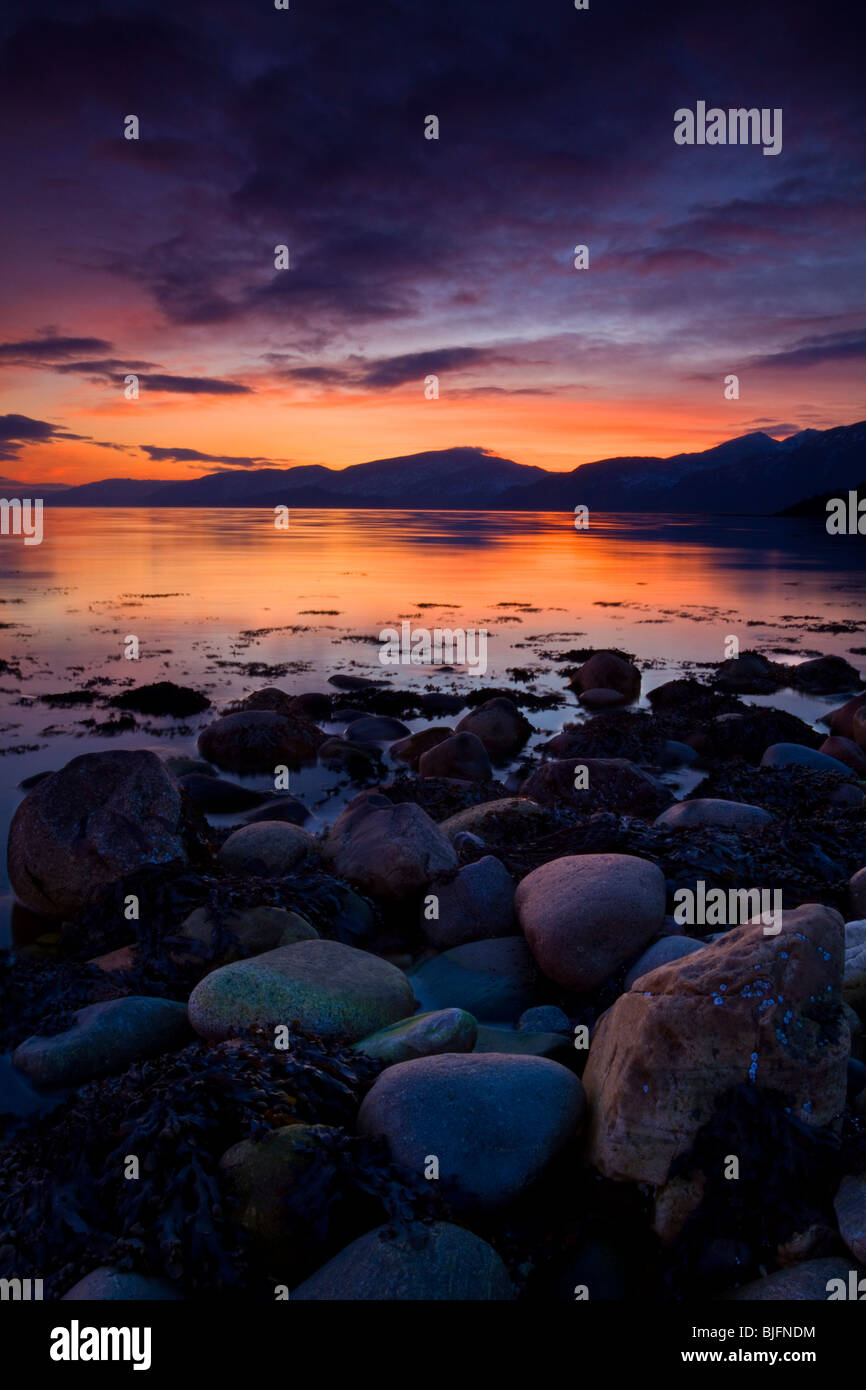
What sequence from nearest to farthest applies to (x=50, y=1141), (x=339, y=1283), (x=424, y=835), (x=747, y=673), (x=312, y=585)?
1. (x=339, y=1283)
2. (x=50, y=1141)
3. (x=424, y=835)
4. (x=747, y=673)
5. (x=312, y=585)

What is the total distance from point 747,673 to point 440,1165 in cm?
2329

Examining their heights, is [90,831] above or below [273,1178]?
above

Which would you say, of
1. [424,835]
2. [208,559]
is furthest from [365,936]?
[208,559]

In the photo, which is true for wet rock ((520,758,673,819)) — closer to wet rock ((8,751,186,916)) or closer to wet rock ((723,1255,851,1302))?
wet rock ((8,751,186,916))

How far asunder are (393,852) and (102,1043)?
11.8 ft

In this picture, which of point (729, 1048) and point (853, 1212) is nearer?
point (853, 1212)

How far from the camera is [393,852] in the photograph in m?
9.45

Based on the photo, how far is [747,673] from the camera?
25.8 m

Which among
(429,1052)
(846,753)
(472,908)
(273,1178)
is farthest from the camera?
(846,753)

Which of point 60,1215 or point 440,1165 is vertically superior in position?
point 440,1165

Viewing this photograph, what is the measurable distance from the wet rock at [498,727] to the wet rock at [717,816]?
7.47 m

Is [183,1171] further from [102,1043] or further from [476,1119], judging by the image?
[102,1043]

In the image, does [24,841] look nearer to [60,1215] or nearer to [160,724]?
[60,1215]

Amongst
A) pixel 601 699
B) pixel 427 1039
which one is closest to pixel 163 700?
Result: pixel 601 699
